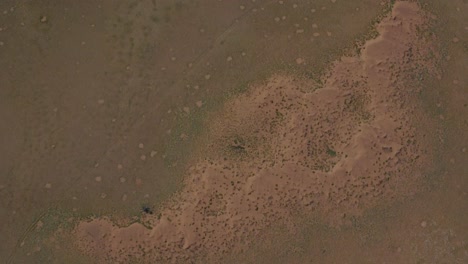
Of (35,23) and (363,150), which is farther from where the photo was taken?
(35,23)

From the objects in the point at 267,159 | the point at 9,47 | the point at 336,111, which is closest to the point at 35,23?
the point at 9,47

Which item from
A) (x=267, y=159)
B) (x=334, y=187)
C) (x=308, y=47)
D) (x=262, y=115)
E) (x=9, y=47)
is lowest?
(x=334, y=187)

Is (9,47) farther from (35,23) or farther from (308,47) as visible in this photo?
(308,47)

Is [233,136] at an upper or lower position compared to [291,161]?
upper
